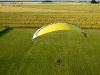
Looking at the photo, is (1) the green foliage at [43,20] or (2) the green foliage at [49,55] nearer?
(2) the green foliage at [49,55]

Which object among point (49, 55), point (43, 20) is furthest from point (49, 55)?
point (43, 20)

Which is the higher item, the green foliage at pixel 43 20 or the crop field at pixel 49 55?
the crop field at pixel 49 55

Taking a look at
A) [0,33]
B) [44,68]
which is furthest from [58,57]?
[0,33]

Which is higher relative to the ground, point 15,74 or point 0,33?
point 15,74

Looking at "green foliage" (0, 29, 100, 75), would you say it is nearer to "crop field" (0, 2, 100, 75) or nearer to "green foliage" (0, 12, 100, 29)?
"crop field" (0, 2, 100, 75)

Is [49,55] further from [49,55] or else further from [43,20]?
[43,20]

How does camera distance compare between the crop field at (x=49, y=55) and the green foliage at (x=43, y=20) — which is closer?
the crop field at (x=49, y=55)

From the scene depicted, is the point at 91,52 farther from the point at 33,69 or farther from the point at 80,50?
the point at 33,69

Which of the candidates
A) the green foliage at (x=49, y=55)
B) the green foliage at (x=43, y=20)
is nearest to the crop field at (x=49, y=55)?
the green foliage at (x=49, y=55)

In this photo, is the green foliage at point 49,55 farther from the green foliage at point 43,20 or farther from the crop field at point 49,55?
the green foliage at point 43,20
